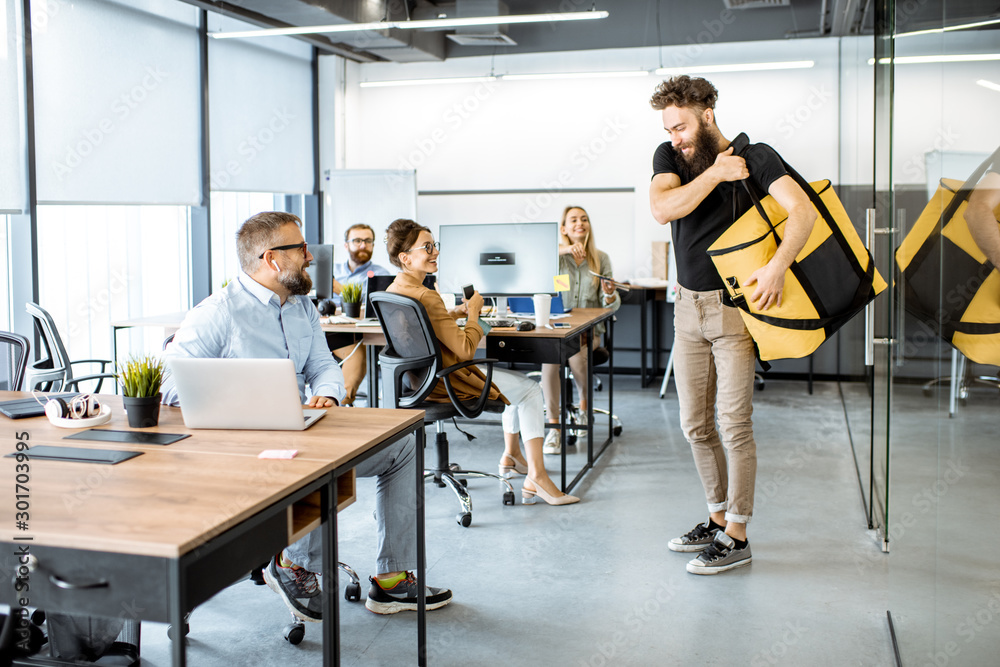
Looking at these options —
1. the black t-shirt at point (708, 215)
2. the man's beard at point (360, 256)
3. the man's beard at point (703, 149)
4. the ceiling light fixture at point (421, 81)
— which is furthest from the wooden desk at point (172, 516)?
the ceiling light fixture at point (421, 81)

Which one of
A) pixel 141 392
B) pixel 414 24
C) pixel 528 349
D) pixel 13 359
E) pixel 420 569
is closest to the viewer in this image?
pixel 141 392

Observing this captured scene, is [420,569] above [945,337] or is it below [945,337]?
Result: below

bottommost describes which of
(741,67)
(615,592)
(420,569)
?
(615,592)

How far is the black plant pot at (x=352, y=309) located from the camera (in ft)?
Answer: 15.6

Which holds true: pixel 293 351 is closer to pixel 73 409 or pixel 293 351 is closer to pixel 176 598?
pixel 73 409

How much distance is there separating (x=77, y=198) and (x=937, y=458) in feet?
16.6

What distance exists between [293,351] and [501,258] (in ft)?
7.25

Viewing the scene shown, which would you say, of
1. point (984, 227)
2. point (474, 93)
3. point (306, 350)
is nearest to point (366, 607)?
point (306, 350)

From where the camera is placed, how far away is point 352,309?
15.6 ft

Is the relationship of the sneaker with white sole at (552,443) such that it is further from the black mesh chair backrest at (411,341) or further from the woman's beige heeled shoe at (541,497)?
the black mesh chair backrest at (411,341)

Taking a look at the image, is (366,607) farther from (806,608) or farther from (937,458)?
(937,458)

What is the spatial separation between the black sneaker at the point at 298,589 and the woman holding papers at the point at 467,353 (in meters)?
1.16

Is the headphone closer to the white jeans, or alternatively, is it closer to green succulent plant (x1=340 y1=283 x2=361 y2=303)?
the white jeans

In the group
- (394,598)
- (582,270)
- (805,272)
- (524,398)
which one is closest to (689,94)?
(805,272)
